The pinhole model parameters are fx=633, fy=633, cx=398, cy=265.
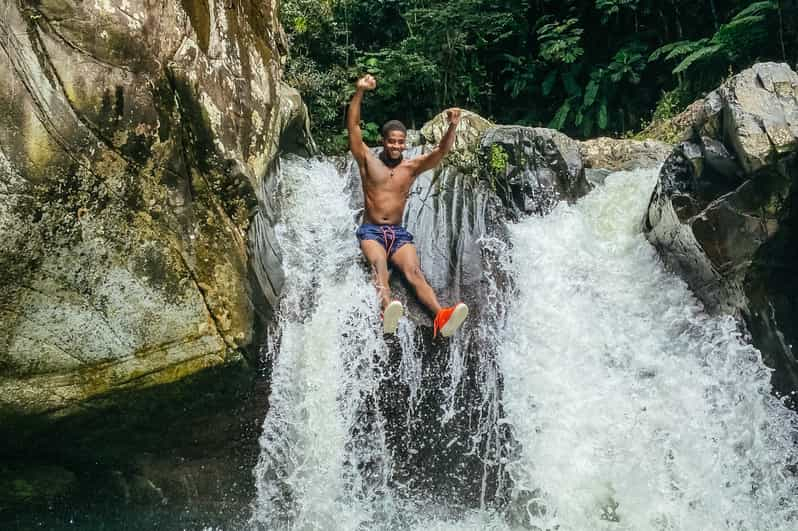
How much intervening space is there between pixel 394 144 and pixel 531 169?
2.11 meters

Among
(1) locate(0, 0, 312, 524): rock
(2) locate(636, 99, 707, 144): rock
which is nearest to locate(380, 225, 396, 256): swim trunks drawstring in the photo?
(1) locate(0, 0, 312, 524): rock

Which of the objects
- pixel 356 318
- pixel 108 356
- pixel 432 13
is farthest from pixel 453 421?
pixel 432 13

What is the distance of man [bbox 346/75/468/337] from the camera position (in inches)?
197

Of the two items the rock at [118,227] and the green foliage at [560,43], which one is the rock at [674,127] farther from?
the rock at [118,227]

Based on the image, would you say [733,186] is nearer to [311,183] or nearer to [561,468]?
[561,468]

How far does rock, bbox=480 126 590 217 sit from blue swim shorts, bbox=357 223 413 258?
178 cm

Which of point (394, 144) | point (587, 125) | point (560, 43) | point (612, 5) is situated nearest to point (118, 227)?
point (394, 144)

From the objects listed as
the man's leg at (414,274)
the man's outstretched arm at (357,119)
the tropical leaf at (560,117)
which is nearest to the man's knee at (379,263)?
the man's leg at (414,274)

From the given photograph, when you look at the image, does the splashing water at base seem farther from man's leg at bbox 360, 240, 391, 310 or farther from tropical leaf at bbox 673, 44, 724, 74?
tropical leaf at bbox 673, 44, 724, 74

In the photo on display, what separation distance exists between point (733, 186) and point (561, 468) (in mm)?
2719

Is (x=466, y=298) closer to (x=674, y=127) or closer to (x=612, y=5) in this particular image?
(x=674, y=127)

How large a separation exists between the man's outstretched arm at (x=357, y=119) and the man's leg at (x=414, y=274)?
83 cm

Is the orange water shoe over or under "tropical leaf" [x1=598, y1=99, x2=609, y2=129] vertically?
under

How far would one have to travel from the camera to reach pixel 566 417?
191 inches
